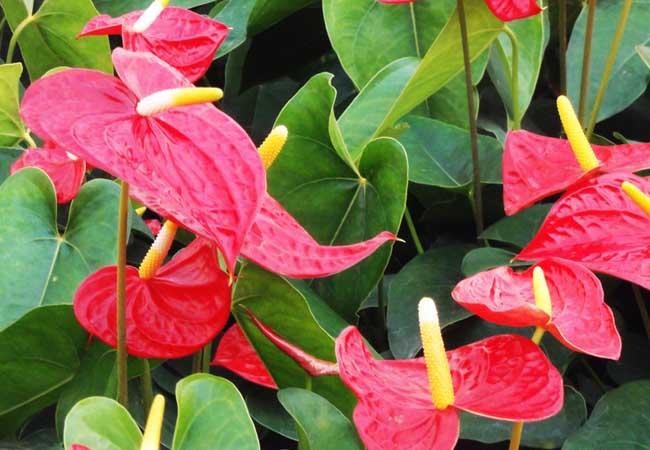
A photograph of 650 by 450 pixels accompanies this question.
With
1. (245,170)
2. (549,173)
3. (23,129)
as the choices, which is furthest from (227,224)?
(23,129)

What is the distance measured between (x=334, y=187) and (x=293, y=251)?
27 centimetres

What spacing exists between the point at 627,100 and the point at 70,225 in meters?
0.51

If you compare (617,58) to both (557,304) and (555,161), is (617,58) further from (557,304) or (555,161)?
(557,304)

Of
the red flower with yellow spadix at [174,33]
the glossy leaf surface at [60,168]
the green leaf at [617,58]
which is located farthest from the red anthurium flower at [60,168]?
the green leaf at [617,58]

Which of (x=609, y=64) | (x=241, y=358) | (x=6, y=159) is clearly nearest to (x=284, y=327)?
(x=241, y=358)

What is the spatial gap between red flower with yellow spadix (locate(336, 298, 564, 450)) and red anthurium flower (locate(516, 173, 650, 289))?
0.09 m

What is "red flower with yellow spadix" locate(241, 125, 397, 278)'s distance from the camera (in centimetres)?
45

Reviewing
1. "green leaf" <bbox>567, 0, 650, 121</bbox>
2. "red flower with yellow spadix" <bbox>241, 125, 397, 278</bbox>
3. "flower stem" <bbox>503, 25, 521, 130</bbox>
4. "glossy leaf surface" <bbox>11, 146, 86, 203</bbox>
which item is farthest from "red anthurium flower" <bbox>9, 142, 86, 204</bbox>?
"green leaf" <bbox>567, 0, 650, 121</bbox>

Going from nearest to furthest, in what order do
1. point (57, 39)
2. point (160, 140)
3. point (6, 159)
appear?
point (160, 140)
point (6, 159)
point (57, 39)

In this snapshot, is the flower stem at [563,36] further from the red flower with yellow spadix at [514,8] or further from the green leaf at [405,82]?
the red flower with yellow spadix at [514,8]

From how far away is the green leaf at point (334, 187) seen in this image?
2.24 feet

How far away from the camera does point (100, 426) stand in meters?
0.45

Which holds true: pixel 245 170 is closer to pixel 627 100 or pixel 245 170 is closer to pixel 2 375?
pixel 2 375

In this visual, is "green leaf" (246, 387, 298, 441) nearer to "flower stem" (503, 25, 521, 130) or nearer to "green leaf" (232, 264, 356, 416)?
"green leaf" (232, 264, 356, 416)
